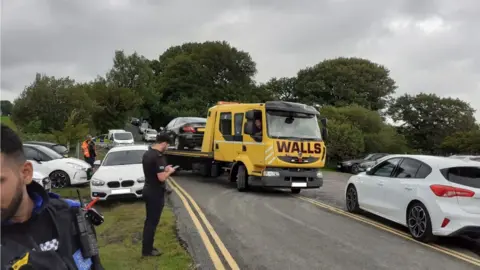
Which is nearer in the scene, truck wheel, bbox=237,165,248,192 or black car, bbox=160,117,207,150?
truck wheel, bbox=237,165,248,192

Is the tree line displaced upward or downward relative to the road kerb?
upward

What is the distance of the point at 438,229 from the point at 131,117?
5237cm

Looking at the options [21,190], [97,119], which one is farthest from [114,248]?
[97,119]

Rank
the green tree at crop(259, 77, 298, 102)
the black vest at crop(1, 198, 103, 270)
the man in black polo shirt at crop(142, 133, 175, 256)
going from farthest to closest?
1. the green tree at crop(259, 77, 298, 102)
2. the man in black polo shirt at crop(142, 133, 175, 256)
3. the black vest at crop(1, 198, 103, 270)

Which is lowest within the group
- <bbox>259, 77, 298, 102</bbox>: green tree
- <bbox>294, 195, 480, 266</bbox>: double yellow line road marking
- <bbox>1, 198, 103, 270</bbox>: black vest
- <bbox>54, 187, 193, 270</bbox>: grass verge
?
<bbox>294, 195, 480, 266</bbox>: double yellow line road marking

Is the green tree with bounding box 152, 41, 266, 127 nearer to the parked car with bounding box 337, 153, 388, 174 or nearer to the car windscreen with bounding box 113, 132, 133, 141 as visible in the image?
the car windscreen with bounding box 113, 132, 133, 141

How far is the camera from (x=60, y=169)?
50.6 ft

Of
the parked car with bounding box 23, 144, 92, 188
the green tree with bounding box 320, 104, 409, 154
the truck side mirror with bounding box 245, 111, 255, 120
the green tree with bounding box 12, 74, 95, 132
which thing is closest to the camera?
the truck side mirror with bounding box 245, 111, 255, 120

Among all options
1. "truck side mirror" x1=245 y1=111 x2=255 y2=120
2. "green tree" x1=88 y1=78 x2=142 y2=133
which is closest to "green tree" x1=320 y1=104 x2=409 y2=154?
"green tree" x1=88 y1=78 x2=142 y2=133

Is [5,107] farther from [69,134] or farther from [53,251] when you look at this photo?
[69,134]

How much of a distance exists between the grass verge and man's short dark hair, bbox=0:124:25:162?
15.6 ft

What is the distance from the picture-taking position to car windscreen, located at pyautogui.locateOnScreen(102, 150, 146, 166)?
13945mm

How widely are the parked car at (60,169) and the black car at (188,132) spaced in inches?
151

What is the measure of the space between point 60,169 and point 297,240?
402 inches
